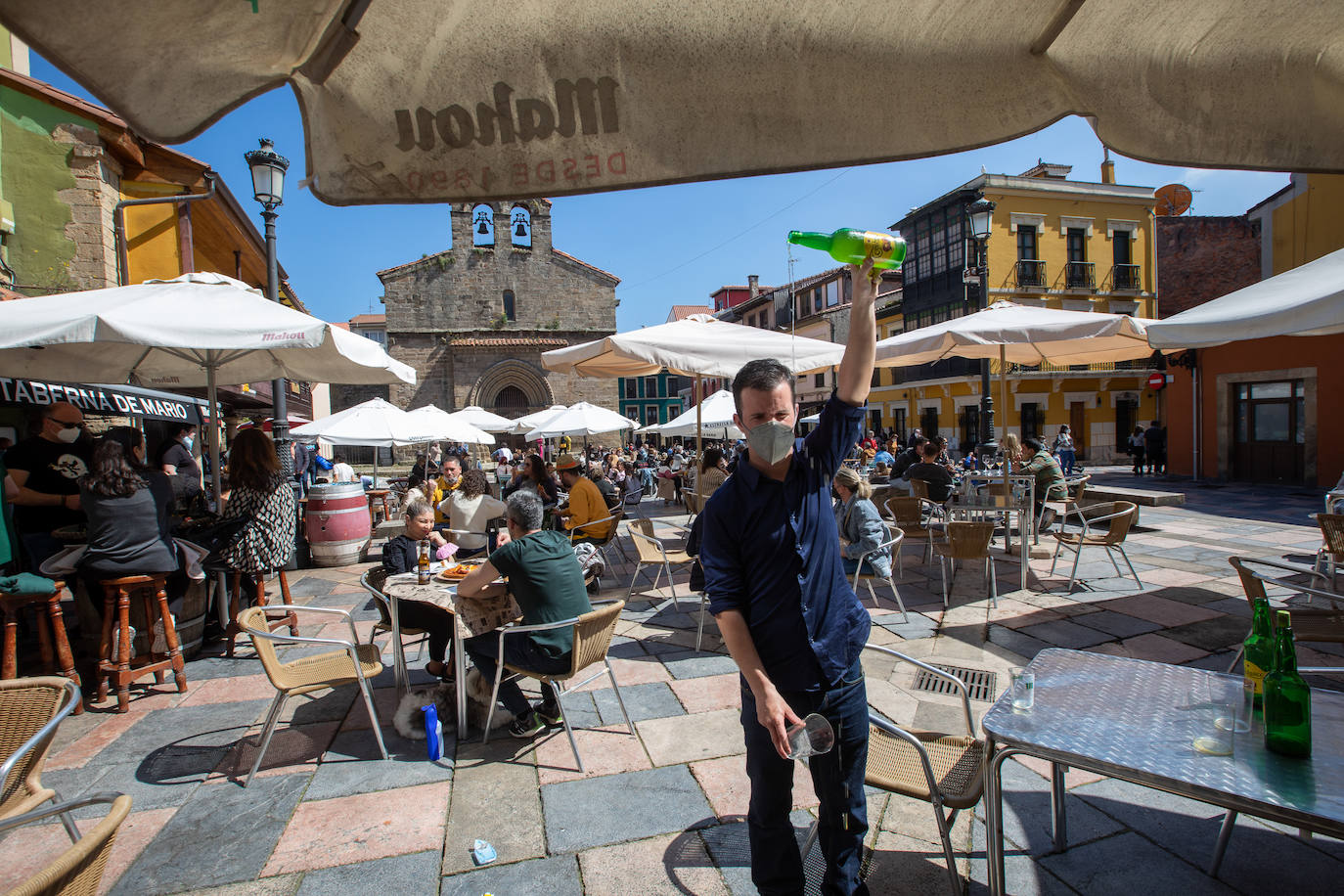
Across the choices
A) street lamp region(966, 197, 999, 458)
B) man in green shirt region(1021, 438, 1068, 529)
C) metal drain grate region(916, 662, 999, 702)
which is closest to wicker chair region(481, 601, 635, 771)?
metal drain grate region(916, 662, 999, 702)

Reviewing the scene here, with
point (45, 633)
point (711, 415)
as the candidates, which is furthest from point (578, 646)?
point (711, 415)

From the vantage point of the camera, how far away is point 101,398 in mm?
7809

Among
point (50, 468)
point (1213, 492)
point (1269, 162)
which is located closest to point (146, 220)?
point (50, 468)

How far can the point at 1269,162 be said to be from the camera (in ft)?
4.04

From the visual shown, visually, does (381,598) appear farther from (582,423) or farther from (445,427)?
(582,423)

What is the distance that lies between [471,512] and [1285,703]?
17.4 feet

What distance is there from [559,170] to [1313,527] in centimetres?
1058

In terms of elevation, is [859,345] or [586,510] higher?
[859,345]

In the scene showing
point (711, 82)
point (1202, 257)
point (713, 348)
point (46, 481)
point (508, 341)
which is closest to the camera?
point (711, 82)

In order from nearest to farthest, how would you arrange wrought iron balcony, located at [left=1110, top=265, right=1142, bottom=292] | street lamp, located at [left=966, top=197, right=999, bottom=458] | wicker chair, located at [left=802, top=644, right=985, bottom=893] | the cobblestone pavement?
wicker chair, located at [left=802, top=644, right=985, bottom=893]
the cobblestone pavement
street lamp, located at [left=966, top=197, right=999, bottom=458]
wrought iron balcony, located at [left=1110, top=265, right=1142, bottom=292]

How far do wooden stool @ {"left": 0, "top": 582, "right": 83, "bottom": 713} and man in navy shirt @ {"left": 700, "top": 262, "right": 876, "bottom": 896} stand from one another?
3588mm

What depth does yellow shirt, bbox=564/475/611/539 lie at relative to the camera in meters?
5.78

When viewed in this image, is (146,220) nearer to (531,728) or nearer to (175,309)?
(175,309)

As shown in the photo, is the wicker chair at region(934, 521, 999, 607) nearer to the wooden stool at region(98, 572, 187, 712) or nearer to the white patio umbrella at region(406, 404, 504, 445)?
the wooden stool at region(98, 572, 187, 712)
